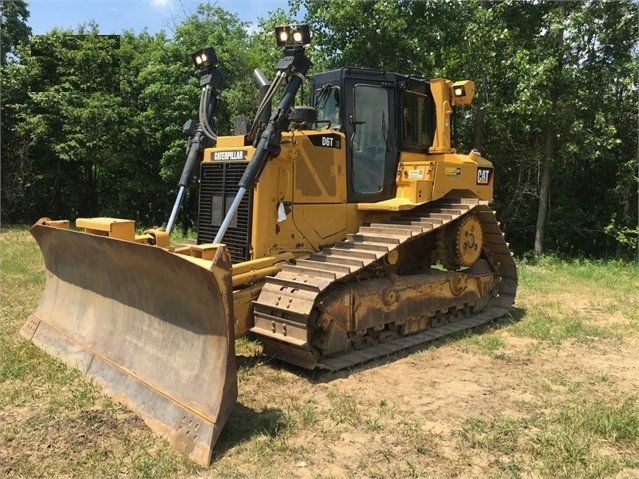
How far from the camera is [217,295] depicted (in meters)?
3.79

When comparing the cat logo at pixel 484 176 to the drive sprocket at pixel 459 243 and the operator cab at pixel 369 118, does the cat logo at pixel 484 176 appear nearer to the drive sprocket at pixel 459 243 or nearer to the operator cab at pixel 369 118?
the drive sprocket at pixel 459 243

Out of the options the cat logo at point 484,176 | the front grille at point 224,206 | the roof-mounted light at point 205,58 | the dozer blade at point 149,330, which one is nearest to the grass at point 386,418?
the dozer blade at point 149,330

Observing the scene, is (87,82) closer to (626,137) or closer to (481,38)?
(481,38)

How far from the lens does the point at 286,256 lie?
5.69m

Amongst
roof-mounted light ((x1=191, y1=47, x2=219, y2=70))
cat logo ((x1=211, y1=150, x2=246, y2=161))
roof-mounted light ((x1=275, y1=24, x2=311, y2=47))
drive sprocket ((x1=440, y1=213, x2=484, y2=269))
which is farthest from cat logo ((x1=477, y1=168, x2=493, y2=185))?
roof-mounted light ((x1=191, y1=47, x2=219, y2=70))

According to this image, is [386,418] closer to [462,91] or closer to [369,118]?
[369,118]

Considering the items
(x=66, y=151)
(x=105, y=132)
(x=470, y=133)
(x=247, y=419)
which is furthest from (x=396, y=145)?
(x=66, y=151)

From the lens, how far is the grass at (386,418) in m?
3.49

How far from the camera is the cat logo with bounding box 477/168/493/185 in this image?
7.56 metres

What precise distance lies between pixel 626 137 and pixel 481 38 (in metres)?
3.87

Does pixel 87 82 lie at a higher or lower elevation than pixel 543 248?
higher

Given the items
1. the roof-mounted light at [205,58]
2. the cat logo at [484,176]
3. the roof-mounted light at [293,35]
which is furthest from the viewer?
the cat logo at [484,176]

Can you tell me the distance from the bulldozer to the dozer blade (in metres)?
0.01

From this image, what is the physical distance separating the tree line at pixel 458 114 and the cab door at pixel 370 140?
2142 mm
